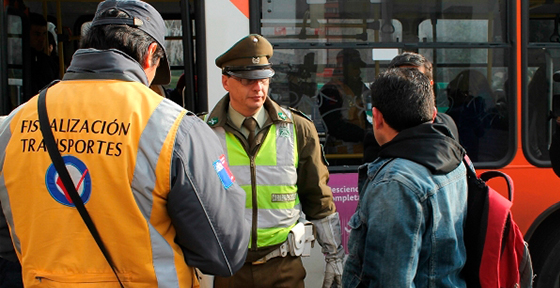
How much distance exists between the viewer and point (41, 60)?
388 cm

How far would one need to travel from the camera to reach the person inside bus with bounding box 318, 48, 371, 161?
129 inches

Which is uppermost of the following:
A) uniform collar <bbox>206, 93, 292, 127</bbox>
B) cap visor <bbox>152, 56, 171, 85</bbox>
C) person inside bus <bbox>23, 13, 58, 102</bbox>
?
person inside bus <bbox>23, 13, 58, 102</bbox>

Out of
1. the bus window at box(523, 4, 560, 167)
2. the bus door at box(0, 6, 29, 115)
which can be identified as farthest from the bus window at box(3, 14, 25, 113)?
the bus window at box(523, 4, 560, 167)

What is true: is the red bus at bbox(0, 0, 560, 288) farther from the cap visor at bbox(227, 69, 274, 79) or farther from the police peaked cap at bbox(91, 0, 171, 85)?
the police peaked cap at bbox(91, 0, 171, 85)

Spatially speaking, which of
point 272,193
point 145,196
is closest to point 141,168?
point 145,196

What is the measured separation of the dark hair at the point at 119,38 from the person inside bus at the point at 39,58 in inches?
102

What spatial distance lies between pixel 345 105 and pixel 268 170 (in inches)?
45.3

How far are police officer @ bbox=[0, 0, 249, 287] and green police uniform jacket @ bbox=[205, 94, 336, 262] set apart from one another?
94 cm

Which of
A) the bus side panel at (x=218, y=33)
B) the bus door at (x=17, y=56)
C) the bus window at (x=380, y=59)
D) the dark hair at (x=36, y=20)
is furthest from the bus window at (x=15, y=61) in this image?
the bus window at (x=380, y=59)

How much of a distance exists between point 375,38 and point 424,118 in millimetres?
1862

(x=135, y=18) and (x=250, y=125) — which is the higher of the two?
(x=135, y=18)

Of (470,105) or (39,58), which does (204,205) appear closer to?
(470,105)

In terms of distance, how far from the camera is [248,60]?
2.44m

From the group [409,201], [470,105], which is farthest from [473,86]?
[409,201]
